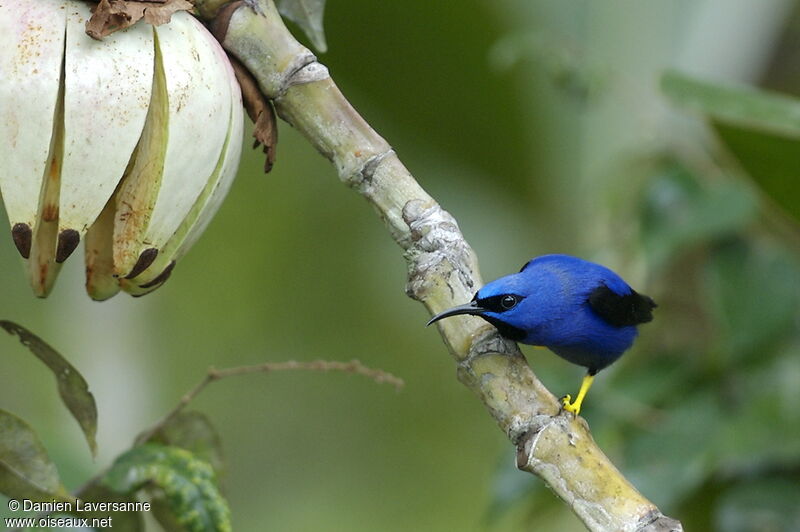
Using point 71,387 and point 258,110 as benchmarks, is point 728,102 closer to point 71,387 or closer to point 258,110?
point 258,110

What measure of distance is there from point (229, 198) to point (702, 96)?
1172mm

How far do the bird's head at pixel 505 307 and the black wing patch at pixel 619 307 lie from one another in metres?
0.14

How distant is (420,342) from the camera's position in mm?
2305

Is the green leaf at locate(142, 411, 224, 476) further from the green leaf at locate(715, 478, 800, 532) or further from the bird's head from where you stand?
the green leaf at locate(715, 478, 800, 532)

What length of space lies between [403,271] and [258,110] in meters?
1.48

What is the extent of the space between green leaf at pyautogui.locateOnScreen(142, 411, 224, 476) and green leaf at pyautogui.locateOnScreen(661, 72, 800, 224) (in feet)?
2.73

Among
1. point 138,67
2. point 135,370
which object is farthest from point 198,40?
point 135,370

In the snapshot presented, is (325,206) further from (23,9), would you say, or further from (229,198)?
(23,9)

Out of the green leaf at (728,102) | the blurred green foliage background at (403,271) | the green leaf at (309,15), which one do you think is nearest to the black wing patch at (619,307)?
the green leaf at (728,102)

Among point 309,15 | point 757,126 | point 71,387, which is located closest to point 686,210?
point 757,126

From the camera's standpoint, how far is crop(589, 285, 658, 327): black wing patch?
1.13 m

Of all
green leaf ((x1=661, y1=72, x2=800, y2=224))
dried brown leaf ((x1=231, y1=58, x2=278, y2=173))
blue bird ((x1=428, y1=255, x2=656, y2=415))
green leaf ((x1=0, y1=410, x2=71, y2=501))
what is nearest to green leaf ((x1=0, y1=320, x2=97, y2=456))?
green leaf ((x1=0, y1=410, x2=71, y2=501))

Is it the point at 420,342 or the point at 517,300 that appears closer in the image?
the point at 517,300

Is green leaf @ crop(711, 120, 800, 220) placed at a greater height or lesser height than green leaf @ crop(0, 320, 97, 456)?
greater
